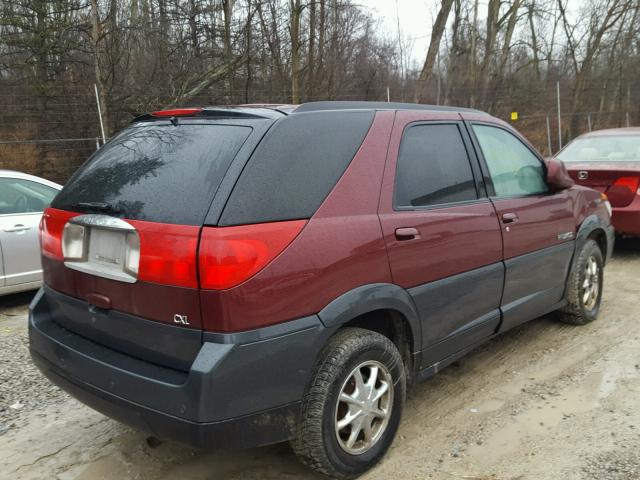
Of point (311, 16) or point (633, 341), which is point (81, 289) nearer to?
point (633, 341)

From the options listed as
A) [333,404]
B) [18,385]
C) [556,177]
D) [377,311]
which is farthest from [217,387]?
[556,177]

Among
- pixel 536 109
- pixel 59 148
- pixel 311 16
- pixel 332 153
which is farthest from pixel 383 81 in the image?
pixel 332 153

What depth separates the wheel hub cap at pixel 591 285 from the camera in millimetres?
4617

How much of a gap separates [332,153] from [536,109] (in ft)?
62.5

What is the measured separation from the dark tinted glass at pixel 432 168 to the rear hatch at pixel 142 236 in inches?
35.0

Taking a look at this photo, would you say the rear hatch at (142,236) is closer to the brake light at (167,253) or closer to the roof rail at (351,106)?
the brake light at (167,253)

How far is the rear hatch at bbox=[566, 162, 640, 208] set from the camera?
657 centimetres

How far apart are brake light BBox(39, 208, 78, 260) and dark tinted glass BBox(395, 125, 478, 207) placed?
5.50 ft

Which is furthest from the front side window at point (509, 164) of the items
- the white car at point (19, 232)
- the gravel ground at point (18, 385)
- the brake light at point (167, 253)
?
the white car at point (19, 232)

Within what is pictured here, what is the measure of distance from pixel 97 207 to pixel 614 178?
6.16 metres

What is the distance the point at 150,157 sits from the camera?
8.60 ft

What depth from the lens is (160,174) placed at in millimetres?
2482

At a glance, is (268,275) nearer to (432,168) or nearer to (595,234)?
(432,168)

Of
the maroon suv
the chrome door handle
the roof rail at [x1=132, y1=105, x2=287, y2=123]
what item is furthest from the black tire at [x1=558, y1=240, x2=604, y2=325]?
the chrome door handle
